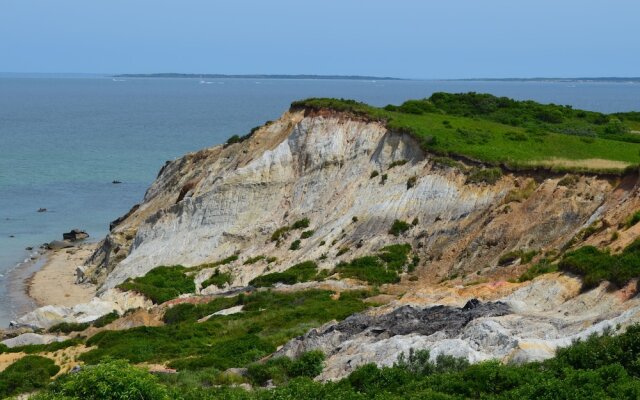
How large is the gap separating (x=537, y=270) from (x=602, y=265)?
3.88 metres

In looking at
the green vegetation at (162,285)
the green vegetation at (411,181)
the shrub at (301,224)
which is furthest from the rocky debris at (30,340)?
the green vegetation at (411,181)

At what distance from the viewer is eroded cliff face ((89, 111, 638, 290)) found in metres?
35.8

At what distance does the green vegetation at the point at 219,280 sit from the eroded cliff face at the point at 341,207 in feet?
1.77

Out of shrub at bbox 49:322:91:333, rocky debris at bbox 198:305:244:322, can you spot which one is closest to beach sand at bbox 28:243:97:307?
shrub at bbox 49:322:91:333

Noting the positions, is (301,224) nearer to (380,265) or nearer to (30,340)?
(380,265)

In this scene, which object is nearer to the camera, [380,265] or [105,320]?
[105,320]

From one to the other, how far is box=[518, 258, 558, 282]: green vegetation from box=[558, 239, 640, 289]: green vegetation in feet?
2.61

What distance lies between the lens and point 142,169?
4254 inches

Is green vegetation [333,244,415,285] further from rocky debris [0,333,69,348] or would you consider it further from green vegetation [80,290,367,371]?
rocky debris [0,333,69,348]

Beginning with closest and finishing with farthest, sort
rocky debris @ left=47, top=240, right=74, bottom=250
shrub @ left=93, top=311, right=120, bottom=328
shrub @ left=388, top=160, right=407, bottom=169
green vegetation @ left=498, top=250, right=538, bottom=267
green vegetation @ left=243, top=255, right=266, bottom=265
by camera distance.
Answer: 1. green vegetation @ left=498, top=250, right=538, bottom=267
2. shrub @ left=93, top=311, right=120, bottom=328
3. green vegetation @ left=243, top=255, right=266, bottom=265
4. shrub @ left=388, top=160, right=407, bottom=169
5. rocky debris @ left=47, top=240, right=74, bottom=250

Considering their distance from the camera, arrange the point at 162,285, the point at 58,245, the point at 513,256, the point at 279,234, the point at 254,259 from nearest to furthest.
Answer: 1. the point at 513,256
2. the point at 162,285
3. the point at 254,259
4. the point at 279,234
5. the point at 58,245

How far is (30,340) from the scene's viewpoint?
3409 cm

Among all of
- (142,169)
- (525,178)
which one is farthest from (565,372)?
(142,169)

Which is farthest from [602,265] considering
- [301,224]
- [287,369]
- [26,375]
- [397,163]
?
[301,224]
